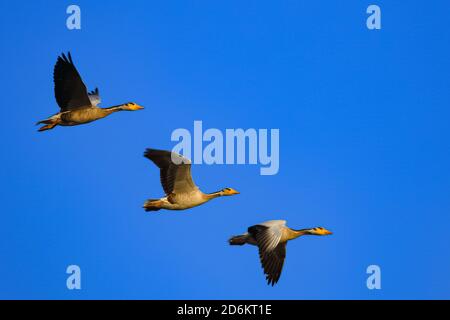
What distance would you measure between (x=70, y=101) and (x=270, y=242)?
500 centimetres

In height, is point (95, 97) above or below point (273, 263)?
above

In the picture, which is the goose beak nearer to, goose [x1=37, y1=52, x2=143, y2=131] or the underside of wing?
goose [x1=37, y1=52, x2=143, y2=131]

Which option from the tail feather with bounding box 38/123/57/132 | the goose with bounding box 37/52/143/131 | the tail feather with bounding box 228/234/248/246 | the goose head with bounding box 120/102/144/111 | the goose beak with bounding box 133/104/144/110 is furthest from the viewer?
the goose beak with bounding box 133/104/144/110

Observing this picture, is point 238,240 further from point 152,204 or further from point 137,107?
point 137,107

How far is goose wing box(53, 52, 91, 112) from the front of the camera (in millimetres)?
19250

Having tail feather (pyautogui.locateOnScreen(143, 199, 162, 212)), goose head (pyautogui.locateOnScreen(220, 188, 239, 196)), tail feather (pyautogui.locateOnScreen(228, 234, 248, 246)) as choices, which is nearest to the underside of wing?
→ tail feather (pyautogui.locateOnScreen(228, 234, 248, 246))

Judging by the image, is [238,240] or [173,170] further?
[238,240]

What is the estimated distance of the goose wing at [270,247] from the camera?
18.0 m

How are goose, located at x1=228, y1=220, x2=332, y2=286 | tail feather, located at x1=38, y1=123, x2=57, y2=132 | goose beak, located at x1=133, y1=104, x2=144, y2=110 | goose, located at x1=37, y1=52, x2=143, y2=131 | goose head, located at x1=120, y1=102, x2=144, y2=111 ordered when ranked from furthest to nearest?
1. goose beak, located at x1=133, y1=104, x2=144, y2=110
2. goose head, located at x1=120, y1=102, x2=144, y2=111
3. tail feather, located at x1=38, y1=123, x2=57, y2=132
4. goose, located at x1=37, y1=52, x2=143, y2=131
5. goose, located at x1=228, y1=220, x2=332, y2=286

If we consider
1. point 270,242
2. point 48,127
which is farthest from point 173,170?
point 48,127

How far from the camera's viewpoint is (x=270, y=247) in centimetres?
1797

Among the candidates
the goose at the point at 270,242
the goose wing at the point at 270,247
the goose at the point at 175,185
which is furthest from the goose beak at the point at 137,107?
the goose wing at the point at 270,247

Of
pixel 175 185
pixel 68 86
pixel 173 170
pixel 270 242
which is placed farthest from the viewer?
pixel 68 86

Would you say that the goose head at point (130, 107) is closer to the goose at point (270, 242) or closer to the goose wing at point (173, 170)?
the goose wing at point (173, 170)
